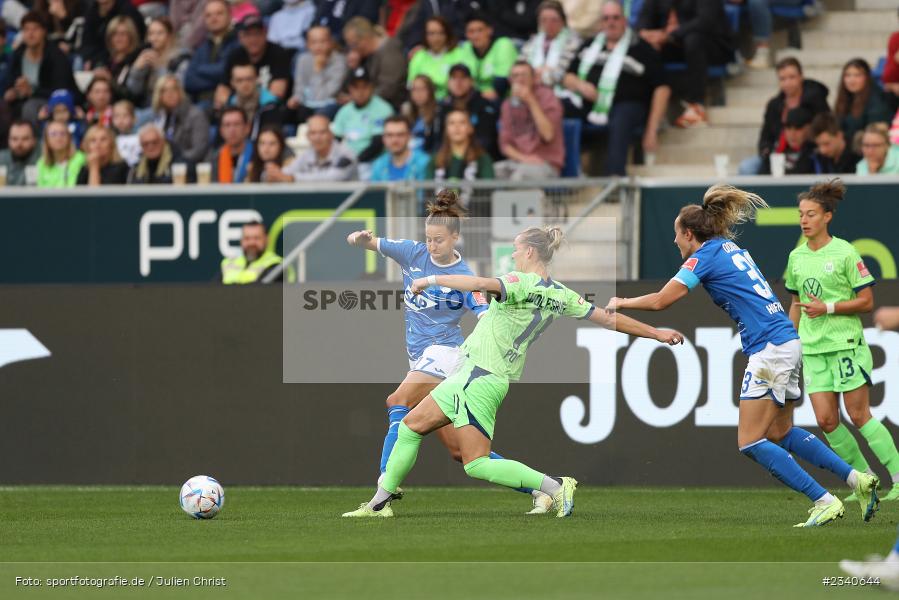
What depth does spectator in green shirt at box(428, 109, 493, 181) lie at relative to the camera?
626 inches

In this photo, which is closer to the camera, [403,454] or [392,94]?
[403,454]

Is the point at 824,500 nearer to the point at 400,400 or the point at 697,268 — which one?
the point at 697,268

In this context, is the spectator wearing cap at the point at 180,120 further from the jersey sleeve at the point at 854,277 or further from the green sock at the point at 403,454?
the jersey sleeve at the point at 854,277

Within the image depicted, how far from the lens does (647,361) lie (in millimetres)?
13461

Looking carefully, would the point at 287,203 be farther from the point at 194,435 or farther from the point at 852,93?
the point at 852,93

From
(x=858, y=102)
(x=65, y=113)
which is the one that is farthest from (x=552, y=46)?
(x=65, y=113)

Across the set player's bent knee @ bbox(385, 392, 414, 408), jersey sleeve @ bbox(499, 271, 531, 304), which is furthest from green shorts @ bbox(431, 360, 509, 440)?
player's bent knee @ bbox(385, 392, 414, 408)

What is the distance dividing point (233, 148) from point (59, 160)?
6.99 feet

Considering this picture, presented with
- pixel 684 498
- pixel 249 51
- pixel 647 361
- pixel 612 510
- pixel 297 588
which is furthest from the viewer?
pixel 249 51

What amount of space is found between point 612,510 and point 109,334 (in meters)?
5.52

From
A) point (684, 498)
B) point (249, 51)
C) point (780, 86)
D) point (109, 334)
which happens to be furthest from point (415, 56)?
point (684, 498)

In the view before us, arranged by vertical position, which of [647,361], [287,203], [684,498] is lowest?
[684,498]

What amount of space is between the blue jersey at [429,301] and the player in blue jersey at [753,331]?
189 cm

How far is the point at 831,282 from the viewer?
11.0 m
